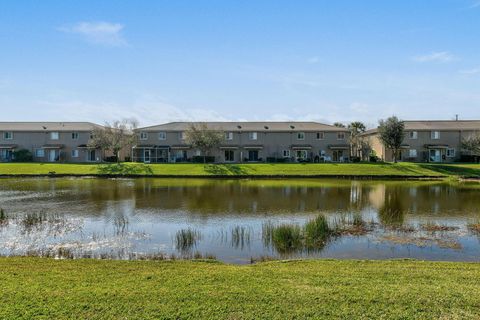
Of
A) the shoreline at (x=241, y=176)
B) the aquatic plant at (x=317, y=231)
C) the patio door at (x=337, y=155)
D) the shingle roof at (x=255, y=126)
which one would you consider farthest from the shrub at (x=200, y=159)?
the aquatic plant at (x=317, y=231)

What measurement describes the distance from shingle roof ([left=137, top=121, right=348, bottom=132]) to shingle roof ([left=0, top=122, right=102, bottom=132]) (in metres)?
10.9

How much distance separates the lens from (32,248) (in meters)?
15.9

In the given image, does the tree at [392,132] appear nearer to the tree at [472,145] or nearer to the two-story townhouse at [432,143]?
the two-story townhouse at [432,143]

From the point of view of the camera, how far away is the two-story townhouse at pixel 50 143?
73812 millimetres

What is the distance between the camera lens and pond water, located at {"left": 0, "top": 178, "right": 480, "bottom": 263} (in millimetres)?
15898

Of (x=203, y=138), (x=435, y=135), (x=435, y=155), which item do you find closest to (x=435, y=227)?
(x=203, y=138)

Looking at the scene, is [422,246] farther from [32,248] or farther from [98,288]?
[32,248]

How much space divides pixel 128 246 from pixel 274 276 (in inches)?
311

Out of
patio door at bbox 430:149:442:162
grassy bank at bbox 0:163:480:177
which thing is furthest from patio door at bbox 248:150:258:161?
patio door at bbox 430:149:442:162

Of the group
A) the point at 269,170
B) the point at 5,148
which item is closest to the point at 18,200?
the point at 269,170

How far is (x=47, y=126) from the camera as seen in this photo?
7769 cm

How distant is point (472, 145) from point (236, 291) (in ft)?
225

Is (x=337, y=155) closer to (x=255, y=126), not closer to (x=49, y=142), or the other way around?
(x=255, y=126)

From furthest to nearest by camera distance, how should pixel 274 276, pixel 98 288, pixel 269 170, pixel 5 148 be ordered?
1. pixel 5 148
2. pixel 269 170
3. pixel 274 276
4. pixel 98 288
